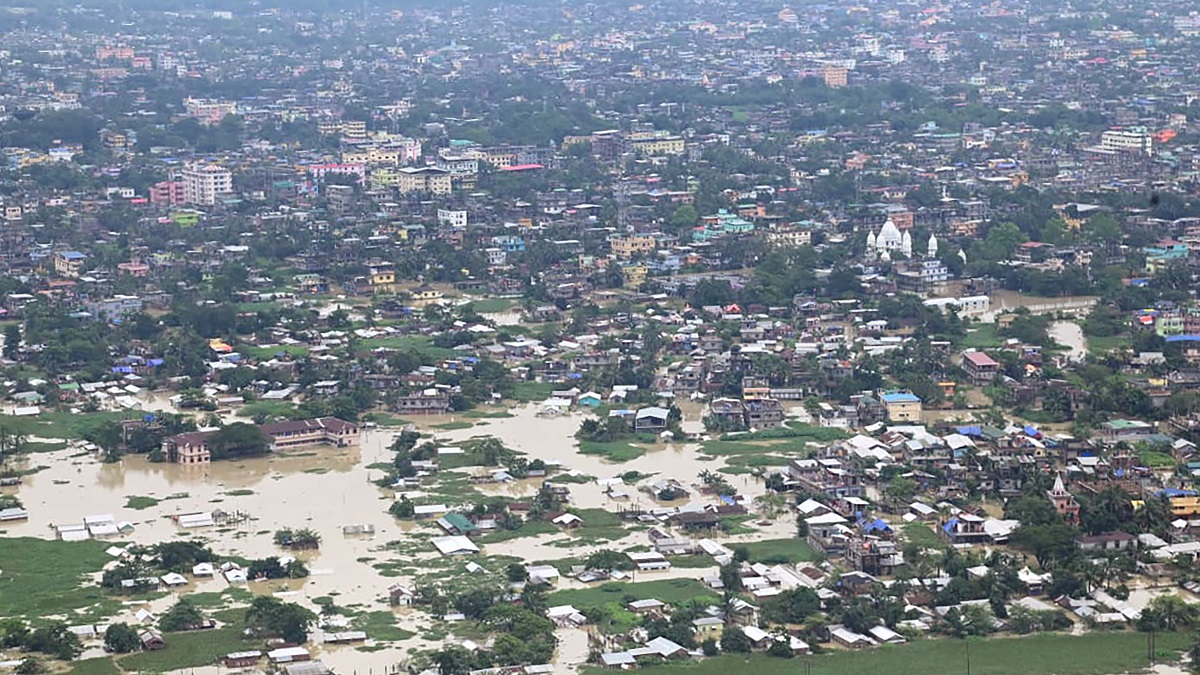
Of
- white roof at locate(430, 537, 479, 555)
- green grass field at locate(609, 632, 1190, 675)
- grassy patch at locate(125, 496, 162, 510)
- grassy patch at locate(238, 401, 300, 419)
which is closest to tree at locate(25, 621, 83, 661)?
white roof at locate(430, 537, 479, 555)

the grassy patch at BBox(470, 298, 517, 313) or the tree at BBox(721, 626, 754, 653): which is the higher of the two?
the tree at BBox(721, 626, 754, 653)

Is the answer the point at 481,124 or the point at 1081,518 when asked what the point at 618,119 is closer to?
the point at 481,124

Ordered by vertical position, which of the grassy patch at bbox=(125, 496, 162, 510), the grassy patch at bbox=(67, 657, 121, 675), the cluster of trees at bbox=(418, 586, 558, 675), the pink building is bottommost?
the pink building

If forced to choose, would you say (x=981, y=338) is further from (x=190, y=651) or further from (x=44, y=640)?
(x=44, y=640)

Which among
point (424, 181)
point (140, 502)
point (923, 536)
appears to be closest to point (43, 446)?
point (140, 502)

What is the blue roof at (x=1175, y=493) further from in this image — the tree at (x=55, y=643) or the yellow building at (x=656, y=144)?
the yellow building at (x=656, y=144)

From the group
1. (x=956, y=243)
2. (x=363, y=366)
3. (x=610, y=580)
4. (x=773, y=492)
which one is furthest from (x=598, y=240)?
(x=610, y=580)

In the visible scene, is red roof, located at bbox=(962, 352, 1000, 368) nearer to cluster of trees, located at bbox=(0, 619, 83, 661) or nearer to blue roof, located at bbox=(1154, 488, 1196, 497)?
blue roof, located at bbox=(1154, 488, 1196, 497)
